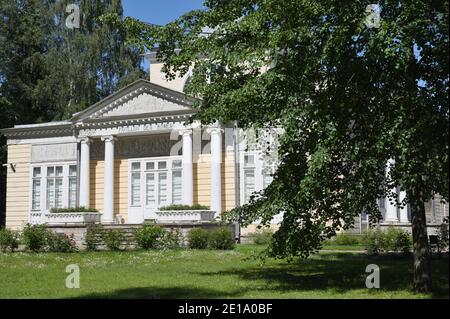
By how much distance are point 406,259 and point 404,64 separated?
848cm

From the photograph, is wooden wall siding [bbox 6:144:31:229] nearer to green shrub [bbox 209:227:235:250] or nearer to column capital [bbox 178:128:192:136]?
column capital [bbox 178:128:192:136]

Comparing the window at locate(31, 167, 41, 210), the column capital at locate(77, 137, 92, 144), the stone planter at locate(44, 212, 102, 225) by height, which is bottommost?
the stone planter at locate(44, 212, 102, 225)

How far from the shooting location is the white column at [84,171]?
27.9m

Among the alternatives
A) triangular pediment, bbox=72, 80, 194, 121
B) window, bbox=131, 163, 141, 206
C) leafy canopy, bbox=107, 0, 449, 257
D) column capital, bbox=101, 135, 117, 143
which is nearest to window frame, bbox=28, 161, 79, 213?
column capital, bbox=101, 135, 117, 143

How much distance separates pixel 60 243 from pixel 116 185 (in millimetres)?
7675

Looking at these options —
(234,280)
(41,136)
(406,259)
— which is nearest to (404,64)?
(234,280)

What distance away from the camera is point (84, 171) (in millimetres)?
27984

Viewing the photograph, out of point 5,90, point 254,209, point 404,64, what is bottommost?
point 254,209

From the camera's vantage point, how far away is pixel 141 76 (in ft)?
139

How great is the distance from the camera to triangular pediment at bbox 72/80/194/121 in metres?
26.2

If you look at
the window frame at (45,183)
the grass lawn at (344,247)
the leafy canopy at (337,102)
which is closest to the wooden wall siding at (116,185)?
the window frame at (45,183)

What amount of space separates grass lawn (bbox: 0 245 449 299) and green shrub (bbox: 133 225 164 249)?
9.12 ft

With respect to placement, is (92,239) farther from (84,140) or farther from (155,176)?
(84,140)
